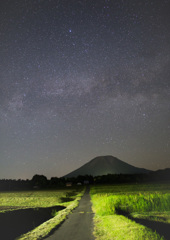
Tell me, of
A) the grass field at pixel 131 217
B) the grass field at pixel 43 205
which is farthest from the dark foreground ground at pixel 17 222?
the grass field at pixel 131 217

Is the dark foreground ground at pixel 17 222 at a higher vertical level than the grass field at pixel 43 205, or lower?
lower

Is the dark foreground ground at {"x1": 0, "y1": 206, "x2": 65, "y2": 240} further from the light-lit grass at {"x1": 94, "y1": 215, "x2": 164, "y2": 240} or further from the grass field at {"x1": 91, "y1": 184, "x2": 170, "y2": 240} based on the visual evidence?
the light-lit grass at {"x1": 94, "y1": 215, "x2": 164, "y2": 240}

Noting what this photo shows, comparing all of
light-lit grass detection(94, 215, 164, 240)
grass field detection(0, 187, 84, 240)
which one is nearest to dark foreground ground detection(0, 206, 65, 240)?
grass field detection(0, 187, 84, 240)

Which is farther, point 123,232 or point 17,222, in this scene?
point 17,222

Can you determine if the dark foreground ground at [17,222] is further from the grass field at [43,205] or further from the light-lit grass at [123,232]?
the light-lit grass at [123,232]

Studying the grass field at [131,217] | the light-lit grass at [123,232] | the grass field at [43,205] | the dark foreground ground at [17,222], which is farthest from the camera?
the dark foreground ground at [17,222]

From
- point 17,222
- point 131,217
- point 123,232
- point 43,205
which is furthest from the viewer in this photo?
point 43,205

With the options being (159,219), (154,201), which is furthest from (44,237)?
(154,201)

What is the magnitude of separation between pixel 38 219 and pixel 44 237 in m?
11.9

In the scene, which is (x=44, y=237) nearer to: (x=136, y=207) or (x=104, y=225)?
(x=104, y=225)

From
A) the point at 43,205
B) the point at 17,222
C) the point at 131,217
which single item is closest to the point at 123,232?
the point at 131,217

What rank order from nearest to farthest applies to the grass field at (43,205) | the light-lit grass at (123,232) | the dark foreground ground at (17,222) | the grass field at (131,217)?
the light-lit grass at (123,232), the grass field at (131,217), the grass field at (43,205), the dark foreground ground at (17,222)

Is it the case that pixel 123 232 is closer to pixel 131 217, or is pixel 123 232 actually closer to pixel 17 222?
pixel 131 217

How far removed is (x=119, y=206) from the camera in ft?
58.0
